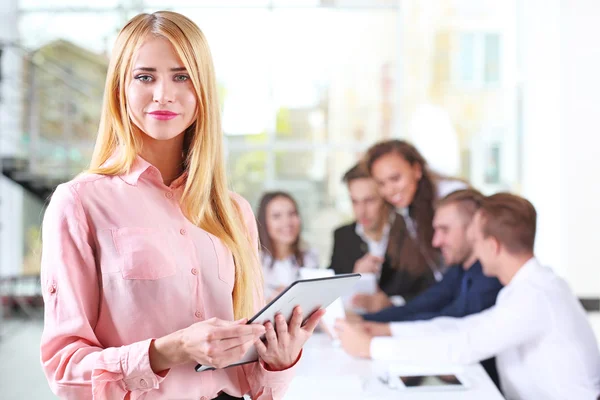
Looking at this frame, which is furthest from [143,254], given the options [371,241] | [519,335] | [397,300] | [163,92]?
[371,241]

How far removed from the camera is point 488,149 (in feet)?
26.6

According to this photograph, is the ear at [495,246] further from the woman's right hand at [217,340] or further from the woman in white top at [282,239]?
the woman in white top at [282,239]

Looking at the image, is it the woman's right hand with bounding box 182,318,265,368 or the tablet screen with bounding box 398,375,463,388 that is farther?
the tablet screen with bounding box 398,375,463,388

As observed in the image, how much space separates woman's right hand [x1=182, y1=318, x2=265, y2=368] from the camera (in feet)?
3.89

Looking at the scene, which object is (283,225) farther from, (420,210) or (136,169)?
(136,169)

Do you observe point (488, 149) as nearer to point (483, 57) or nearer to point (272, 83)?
point (483, 57)

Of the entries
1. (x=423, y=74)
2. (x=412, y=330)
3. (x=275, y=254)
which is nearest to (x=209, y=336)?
(x=412, y=330)

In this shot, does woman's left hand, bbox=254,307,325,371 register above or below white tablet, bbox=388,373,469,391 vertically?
above

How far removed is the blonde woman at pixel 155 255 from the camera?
1231 mm

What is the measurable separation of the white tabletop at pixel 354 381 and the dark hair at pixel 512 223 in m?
0.48

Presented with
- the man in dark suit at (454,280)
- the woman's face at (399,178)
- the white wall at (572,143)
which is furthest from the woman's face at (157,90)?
the white wall at (572,143)

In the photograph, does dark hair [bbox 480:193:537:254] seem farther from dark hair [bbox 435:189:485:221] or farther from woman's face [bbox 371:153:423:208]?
woman's face [bbox 371:153:423:208]

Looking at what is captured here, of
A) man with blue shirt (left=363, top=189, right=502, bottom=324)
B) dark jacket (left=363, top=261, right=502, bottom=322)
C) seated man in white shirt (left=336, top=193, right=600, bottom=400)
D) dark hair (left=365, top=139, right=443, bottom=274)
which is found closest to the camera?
seated man in white shirt (left=336, top=193, right=600, bottom=400)

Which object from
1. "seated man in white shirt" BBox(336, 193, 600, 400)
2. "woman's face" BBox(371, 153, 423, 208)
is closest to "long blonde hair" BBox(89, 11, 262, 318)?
"seated man in white shirt" BBox(336, 193, 600, 400)
